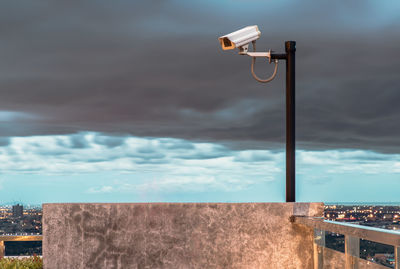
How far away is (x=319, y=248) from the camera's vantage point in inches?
175

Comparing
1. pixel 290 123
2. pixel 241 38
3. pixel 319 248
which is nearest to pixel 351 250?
pixel 319 248

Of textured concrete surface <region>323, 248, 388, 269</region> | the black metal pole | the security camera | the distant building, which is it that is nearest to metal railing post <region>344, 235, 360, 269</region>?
textured concrete surface <region>323, 248, 388, 269</region>

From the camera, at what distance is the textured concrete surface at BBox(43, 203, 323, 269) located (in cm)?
471

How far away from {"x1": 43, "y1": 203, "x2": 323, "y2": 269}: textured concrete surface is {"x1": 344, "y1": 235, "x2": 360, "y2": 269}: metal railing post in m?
1.22

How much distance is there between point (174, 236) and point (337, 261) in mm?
1573

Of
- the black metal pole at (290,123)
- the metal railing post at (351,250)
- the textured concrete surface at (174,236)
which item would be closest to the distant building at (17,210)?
the textured concrete surface at (174,236)

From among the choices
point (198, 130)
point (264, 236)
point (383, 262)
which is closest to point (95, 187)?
point (264, 236)

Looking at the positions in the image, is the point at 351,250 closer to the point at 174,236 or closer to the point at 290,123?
the point at 174,236

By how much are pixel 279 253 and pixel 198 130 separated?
34.7 ft

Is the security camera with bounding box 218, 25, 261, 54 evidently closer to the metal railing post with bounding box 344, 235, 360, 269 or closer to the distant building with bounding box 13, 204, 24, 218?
the metal railing post with bounding box 344, 235, 360, 269

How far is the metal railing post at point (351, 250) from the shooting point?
11.2ft

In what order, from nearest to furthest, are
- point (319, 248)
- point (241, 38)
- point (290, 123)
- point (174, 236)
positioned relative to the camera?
point (319, 248) → point (174, 236) → point (241, 38) → point (290, 123)

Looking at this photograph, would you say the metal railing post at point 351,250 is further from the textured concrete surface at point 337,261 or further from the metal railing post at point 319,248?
the metal railing post at point 319,248

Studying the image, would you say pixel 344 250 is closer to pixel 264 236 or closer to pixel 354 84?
pixel 264 236
